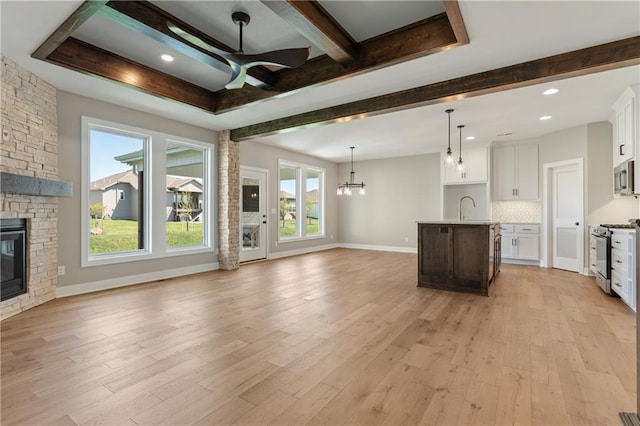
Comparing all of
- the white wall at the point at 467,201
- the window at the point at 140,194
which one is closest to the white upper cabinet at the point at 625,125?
the white wall at the point at 467,201

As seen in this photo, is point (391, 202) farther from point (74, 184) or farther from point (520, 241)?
point (74, 184)

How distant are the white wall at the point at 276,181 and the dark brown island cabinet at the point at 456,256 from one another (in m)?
4.03

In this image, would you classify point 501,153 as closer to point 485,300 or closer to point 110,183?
point 485,300

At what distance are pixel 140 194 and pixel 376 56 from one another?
442 centimetres

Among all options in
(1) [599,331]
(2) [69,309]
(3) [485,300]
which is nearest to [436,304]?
(3) [485,300]

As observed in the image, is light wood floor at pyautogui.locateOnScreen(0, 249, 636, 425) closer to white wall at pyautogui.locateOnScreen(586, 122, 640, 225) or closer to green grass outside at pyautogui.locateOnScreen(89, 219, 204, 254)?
green grass outside at pyautogui.locateOnScreen(89, 219, 204, 254)

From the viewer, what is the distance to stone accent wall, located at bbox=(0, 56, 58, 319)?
3369 millimetres

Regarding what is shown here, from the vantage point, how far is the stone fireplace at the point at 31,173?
3350 mm

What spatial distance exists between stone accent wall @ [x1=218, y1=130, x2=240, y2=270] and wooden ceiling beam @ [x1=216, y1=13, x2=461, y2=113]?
81.9 inches

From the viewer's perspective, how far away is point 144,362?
2365 mm

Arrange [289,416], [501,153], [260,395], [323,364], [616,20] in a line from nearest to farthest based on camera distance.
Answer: [289,416], [260,395], [323,364], [616,20], [501,153]

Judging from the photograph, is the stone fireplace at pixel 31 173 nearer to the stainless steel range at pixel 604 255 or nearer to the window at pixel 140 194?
the window at pixel 140 194

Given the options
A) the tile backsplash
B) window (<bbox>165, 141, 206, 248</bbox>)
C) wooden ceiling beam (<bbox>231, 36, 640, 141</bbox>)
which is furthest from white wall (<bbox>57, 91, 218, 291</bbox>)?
the tile backsplash

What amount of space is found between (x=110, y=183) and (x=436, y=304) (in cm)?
526
